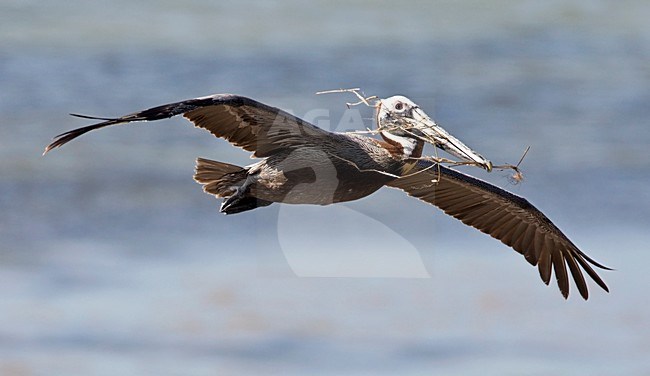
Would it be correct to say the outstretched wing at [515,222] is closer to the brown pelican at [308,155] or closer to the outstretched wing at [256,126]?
the brown pelican at [308,155]

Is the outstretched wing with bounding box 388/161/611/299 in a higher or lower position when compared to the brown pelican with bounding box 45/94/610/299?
higher

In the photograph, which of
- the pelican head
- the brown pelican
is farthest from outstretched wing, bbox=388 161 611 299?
the pelican head

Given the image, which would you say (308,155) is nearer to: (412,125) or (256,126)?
(256,126)

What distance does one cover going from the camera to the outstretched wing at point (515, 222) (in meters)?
10.4

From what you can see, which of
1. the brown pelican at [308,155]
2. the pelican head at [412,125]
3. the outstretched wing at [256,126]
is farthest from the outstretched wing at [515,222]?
the outstretched wing at [256,126]

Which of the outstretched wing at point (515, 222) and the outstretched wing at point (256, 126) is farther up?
the outstretched wing at point (515, 222)

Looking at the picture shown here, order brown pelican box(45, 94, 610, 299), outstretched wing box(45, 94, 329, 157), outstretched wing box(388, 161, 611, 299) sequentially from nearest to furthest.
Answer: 1. outstretched wing box(45, 94, 329, 157)
2. brown pelican box(45, 94, 610, 299)
3. outstretched wing box(388, 161, 611, 299)

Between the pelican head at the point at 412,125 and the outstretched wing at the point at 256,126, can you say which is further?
the pelican head at the point at 412,125

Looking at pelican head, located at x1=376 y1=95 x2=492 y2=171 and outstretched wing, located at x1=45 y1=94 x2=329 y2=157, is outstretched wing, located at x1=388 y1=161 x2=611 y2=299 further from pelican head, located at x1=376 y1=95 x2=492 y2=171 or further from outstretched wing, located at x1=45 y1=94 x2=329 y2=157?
outstretched wing, located at x1=45 y1=94 x2=329 y2=157

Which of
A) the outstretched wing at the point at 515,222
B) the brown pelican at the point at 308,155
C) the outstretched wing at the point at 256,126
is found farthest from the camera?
the outstretched wing at the point at 515,222

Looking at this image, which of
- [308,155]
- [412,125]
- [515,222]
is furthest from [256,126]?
[515,222]

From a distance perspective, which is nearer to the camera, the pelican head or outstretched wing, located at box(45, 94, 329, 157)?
outstretched wing, located at box(45, 94, 329, 157)

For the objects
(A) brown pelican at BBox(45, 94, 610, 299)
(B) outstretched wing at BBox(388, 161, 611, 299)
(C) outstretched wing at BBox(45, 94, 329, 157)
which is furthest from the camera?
(B) outstretched wing at BBox(388, 161, 611, 299)

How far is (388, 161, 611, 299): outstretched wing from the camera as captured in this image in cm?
1038
